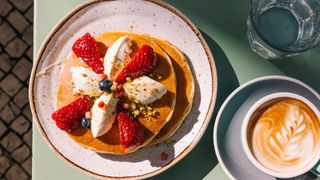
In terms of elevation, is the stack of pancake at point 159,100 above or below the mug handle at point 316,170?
above

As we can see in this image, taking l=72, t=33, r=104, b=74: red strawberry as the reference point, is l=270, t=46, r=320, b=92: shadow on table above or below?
below

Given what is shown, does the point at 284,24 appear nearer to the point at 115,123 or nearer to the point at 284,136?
the point at 284,136

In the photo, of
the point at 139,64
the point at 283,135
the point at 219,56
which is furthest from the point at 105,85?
the point at 283,135

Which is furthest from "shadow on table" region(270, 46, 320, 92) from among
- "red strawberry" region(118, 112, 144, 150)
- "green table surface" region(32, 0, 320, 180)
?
"red strawberry" region(118, 112, 144, 150)

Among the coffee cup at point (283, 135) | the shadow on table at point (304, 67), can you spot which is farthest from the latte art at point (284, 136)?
the shadow on table at point (304, 67)

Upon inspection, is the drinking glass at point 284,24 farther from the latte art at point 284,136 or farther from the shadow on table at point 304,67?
the latte art at point 284,136

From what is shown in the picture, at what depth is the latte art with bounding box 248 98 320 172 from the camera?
1.26 metres

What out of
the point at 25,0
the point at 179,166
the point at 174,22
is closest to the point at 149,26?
the point at 174,22

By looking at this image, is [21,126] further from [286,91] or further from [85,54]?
[286,91]

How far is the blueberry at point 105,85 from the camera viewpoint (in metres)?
1.23

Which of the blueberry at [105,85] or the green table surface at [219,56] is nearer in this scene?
the blueberry at [105,85]

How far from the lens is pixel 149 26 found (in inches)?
52.5

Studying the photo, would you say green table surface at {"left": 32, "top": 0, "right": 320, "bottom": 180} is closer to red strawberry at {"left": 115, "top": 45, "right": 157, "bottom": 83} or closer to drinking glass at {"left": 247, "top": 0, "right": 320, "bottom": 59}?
drinking glass at {"left": 247, "top": 0, "right": 320, "bottom": 59}

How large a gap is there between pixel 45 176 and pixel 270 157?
49 centimetres
